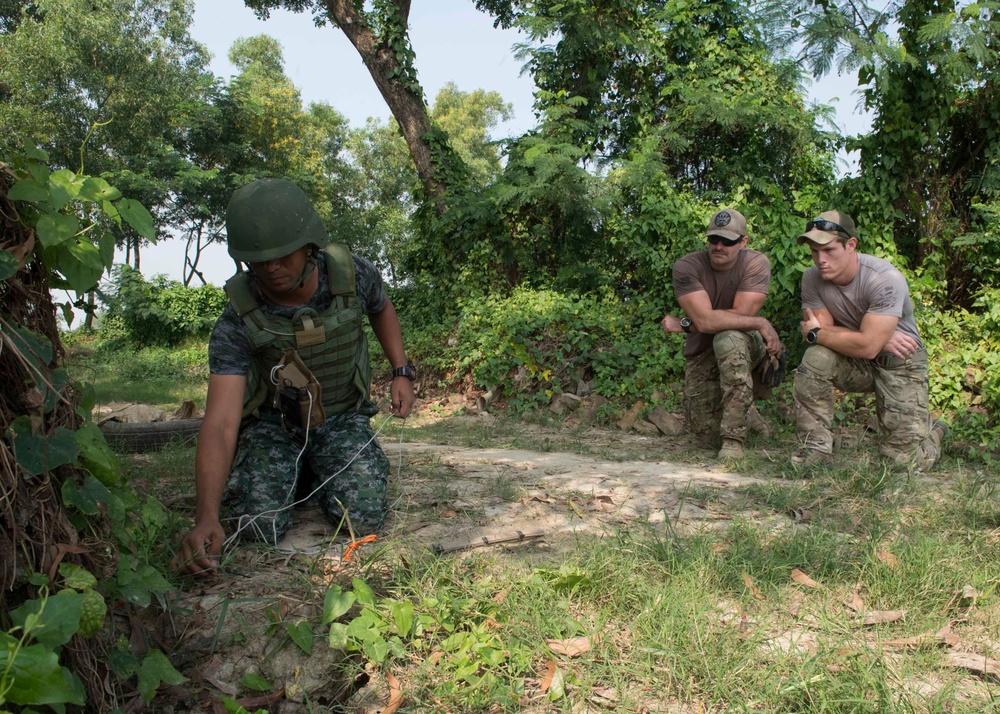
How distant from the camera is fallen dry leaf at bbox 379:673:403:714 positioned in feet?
7.36

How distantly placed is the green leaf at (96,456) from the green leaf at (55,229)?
490mm

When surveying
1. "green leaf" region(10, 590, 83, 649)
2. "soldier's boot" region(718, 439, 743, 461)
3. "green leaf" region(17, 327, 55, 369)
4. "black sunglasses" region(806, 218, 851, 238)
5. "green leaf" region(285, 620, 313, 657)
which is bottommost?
"green leaf" region(285, 620, 313, 657)

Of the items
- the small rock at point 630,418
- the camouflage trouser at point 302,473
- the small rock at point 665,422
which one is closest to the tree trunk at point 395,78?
the small rock at point 630,418

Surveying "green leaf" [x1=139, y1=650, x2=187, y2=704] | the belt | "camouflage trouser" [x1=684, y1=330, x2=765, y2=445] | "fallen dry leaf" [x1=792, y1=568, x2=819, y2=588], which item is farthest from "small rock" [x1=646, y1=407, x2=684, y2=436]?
"green leaf" [x1=139, y1=650, x2=187, y2=704]

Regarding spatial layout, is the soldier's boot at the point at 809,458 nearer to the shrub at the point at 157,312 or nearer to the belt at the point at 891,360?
the belt at the point at 891,360

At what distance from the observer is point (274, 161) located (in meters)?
25.3

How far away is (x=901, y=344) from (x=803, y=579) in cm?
240

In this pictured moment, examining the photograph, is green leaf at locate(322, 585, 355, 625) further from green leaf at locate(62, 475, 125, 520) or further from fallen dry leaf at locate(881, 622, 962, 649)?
fallen dry leaf at locate(881, 622, 962, 649)

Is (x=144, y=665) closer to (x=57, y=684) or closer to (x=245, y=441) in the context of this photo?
(x=57, y=684)

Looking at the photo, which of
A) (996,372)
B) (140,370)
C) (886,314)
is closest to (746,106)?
(996,372)

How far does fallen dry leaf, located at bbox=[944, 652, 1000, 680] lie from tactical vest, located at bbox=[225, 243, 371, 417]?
2559 mm

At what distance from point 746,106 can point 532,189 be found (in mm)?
2980

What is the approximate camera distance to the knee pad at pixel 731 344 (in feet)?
17.5

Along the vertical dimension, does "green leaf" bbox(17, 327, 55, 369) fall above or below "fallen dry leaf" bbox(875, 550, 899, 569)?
above
